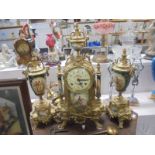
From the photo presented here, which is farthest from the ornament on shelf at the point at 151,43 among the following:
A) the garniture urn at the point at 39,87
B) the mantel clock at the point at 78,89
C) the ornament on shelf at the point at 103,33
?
the garniture urn at the point at 39,87

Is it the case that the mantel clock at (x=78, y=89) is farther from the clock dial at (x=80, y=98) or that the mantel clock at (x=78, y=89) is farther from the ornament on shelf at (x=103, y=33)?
the ornament on shelf at (x=103, y=33)

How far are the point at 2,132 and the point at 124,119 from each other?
0.60 meters

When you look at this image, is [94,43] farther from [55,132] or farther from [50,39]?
[55,132]

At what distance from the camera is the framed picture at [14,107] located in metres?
0.96

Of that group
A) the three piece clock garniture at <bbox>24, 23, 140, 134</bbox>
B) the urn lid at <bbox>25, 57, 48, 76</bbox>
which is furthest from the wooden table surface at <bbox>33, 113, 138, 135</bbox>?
the urn lid at <bbox>25, 57, 48, 76</bbox>

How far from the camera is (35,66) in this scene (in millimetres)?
841

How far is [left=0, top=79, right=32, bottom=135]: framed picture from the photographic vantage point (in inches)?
37.9

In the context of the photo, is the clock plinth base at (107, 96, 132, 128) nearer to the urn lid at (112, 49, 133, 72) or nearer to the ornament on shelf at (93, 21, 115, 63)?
the urn lid at (112, 49, 133, 72)

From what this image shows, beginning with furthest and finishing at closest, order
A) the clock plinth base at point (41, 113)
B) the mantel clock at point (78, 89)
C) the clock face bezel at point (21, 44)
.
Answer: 1. the clock face bezel at point (21, 44)
2. the clock plinth base at point (41, 113)
3. the mantel clock at point (78, 89)

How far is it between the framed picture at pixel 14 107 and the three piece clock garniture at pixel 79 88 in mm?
94

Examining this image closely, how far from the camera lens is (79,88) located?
834mm

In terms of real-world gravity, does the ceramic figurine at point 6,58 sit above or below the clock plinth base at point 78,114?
above
